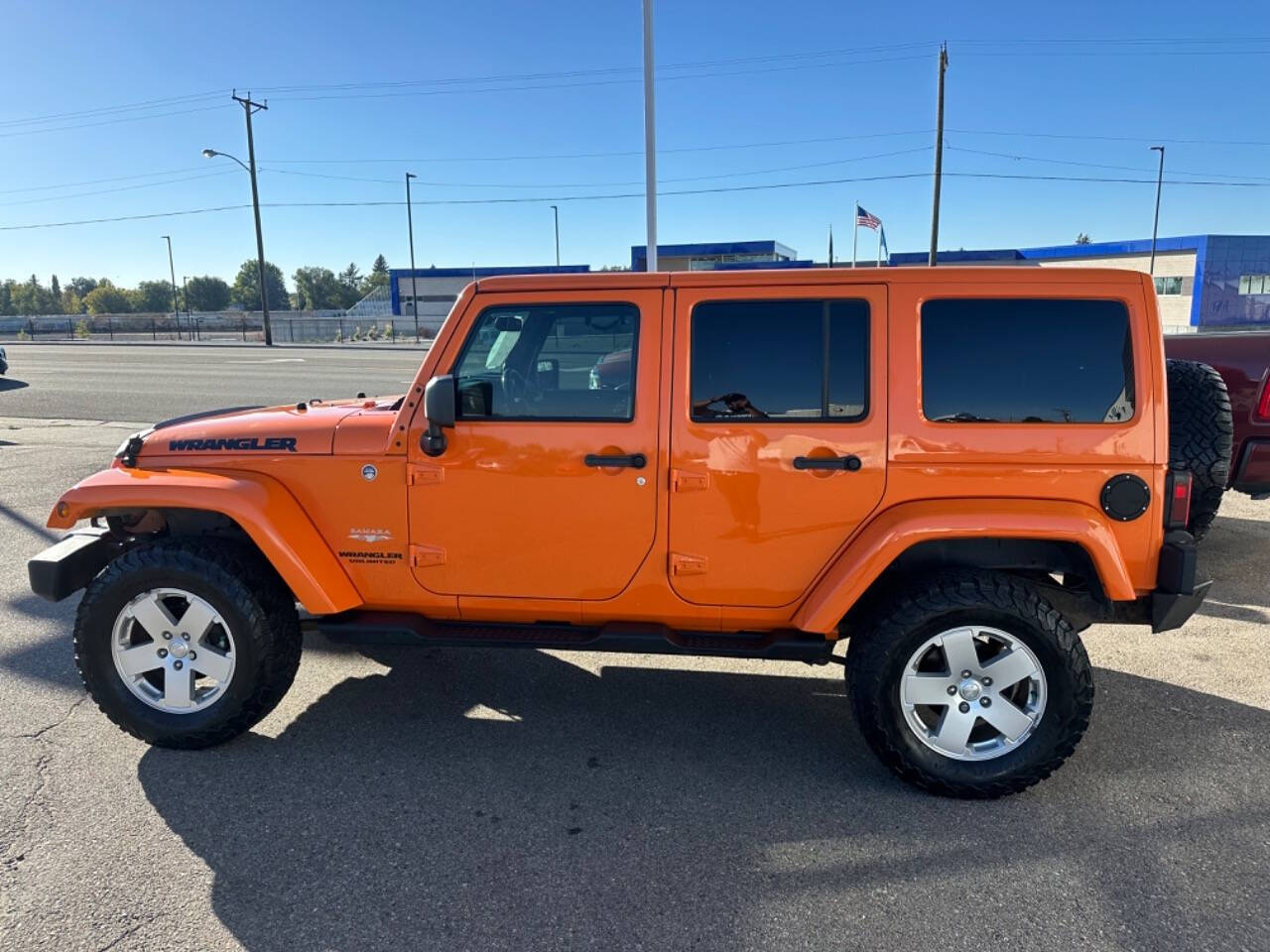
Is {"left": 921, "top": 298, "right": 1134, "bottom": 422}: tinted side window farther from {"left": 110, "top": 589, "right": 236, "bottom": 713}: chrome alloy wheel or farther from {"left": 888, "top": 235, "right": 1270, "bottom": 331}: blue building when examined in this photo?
{"left": 888, "top": 235, "right": 1270, "bottom": 331}: blue building

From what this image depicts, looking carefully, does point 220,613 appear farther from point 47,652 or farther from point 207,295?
point 207,295

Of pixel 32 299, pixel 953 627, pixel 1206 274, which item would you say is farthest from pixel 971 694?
pixel 32 299

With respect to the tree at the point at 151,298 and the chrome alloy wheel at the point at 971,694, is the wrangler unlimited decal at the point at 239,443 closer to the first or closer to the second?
the chrome alloy wheel at the point at 971,694

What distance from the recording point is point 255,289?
12988cm

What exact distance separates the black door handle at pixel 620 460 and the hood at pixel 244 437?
1.07 metres

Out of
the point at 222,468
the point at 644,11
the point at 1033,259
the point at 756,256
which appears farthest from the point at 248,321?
the point at 222,468

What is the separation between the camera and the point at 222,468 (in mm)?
3355

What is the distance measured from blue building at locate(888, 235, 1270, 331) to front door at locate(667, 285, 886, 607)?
4387 centimetres

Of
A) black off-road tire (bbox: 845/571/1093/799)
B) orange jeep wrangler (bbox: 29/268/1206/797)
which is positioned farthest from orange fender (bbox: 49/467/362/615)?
black off-road tire (bbox: 845/571/1093/799)

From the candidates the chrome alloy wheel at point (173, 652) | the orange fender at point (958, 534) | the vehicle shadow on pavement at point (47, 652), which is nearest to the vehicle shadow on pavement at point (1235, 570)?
the orange fender at point (958, 534)

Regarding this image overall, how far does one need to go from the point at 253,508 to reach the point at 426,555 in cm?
69

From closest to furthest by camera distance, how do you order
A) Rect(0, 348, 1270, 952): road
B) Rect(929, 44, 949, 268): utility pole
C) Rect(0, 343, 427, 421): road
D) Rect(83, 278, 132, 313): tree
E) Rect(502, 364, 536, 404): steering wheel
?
Rect(0, 348, 1270, 952): road, Rect(502, 364, 536, 404): steering wheel, Rect(0, 343, 427, 421): road, Rect(929, 44, 949, 268): utility pole, Rect(83, 278, 132, 313): tree

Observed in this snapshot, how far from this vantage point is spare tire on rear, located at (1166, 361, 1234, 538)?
12.2 ft

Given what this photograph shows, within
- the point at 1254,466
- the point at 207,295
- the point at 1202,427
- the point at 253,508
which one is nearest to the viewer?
the point at 253,508
